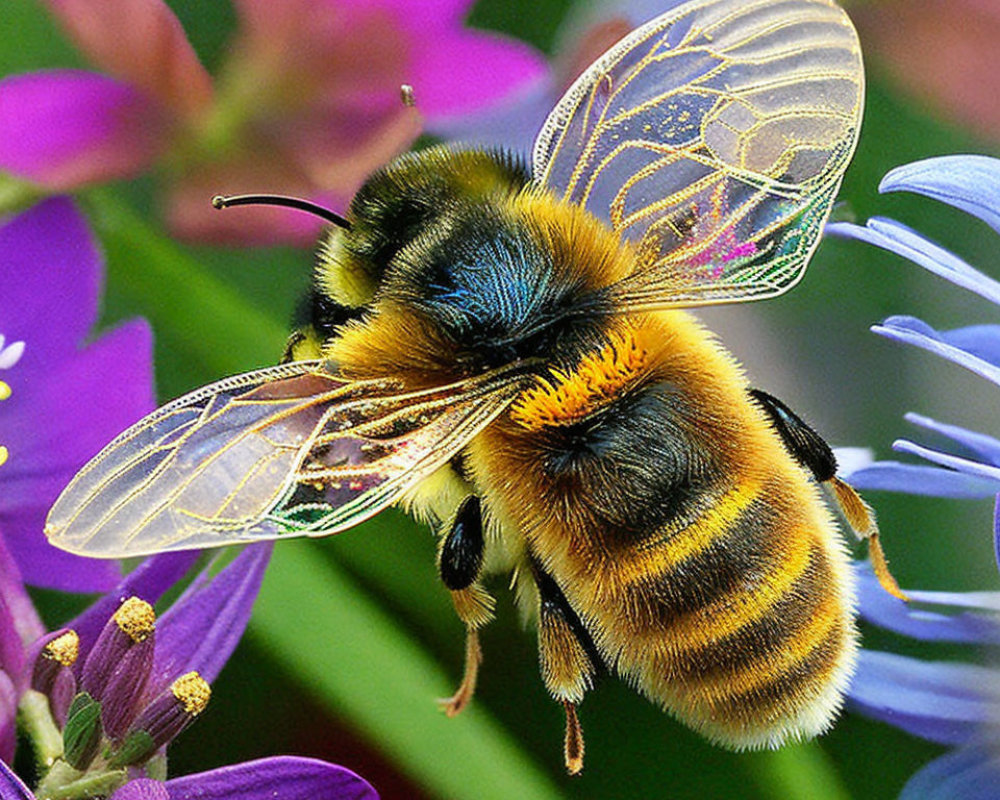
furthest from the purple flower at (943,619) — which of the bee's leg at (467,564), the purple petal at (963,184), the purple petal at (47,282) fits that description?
the purple petal at (47,282)

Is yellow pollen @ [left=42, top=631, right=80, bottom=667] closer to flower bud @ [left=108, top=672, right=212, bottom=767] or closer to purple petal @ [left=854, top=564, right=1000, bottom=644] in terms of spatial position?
flower bud @ [left=108, top=672, right=212, bottom=767]

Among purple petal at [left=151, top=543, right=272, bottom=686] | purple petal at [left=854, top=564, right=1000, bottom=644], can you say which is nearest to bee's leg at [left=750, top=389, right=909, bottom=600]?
purple petal at [left=854, top=564, right=1000, bottom=644]

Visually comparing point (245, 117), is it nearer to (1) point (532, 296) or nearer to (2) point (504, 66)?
(2) point (504, 66)

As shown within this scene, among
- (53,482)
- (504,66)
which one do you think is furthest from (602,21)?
(53,482)

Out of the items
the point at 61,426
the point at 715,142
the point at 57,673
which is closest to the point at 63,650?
the point at 57,673

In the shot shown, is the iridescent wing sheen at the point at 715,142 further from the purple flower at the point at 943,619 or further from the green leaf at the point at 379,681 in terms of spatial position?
the green leaf at the point at 379,681

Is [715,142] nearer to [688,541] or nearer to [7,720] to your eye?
[688,541]
